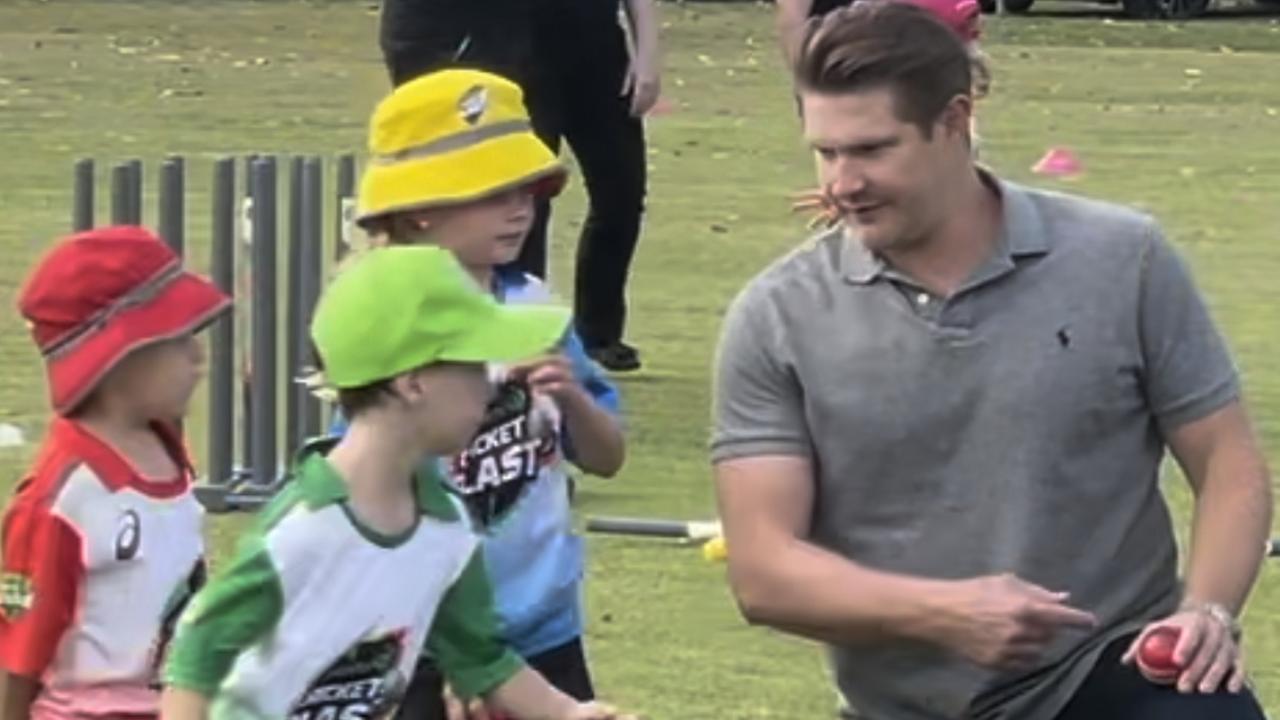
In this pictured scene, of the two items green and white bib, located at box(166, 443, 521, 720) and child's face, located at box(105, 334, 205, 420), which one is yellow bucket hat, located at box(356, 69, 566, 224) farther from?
green and white bib, located at box(166, 443, 521, 720)

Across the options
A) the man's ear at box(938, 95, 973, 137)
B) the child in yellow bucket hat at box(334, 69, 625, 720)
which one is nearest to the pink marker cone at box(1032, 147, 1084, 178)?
the child in yellow bucket hat at box(334, 69, 625, 720)

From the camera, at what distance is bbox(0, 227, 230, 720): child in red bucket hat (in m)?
4.87

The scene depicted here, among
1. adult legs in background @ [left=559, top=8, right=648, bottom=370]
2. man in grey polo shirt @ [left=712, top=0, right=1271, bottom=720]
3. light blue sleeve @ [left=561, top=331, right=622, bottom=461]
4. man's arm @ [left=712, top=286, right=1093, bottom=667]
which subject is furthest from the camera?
adult legs in background @ [left=559, top=8, right=648, bottom=370]

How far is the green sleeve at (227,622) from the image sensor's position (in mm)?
4344

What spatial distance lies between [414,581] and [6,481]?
4.95m

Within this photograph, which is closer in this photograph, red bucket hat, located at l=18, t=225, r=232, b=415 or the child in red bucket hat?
the child in red bucket hat

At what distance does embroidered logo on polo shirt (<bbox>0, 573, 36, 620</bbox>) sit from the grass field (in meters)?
2.38

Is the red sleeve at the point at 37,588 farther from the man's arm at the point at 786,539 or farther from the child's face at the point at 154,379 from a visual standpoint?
the man's arm at the point at 786,539

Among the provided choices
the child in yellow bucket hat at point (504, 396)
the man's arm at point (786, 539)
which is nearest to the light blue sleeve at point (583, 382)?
the child in yellow bucket hat at point (504, 396)

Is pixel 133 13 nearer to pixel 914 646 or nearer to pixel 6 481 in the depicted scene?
pixel 6 481

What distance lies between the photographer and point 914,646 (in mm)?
4828

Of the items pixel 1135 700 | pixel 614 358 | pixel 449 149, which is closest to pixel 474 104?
pixel 449 149

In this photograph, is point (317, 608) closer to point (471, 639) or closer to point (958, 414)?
point (471, 639)

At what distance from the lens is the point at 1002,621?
15.0 ft
